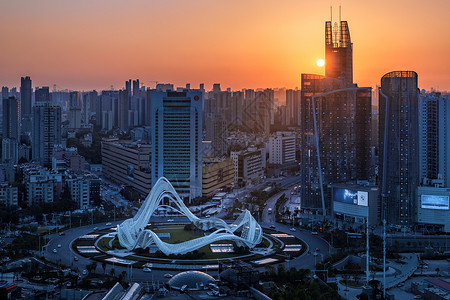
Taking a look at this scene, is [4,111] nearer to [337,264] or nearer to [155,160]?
[155,160]

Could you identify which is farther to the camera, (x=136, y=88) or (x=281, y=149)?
(x=136, y=88)

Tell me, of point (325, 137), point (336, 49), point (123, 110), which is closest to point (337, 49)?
point (336, 49)

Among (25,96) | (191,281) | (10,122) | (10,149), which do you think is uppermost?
(25,96)

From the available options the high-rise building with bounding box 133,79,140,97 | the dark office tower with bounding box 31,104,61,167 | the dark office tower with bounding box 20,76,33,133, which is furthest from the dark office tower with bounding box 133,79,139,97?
the dark office tower with bounding box 31,104,61,167

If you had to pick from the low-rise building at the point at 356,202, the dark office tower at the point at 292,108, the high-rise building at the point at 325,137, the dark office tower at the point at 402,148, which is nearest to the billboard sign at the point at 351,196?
the low-rise building at the point at 356,202

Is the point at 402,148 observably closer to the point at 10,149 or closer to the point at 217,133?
the point at 217,133

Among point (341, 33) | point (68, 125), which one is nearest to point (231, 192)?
point (341, 33)

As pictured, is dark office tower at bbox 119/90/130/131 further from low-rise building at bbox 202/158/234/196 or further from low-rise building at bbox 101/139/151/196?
low-rise building at bbox 202/158/234/196
